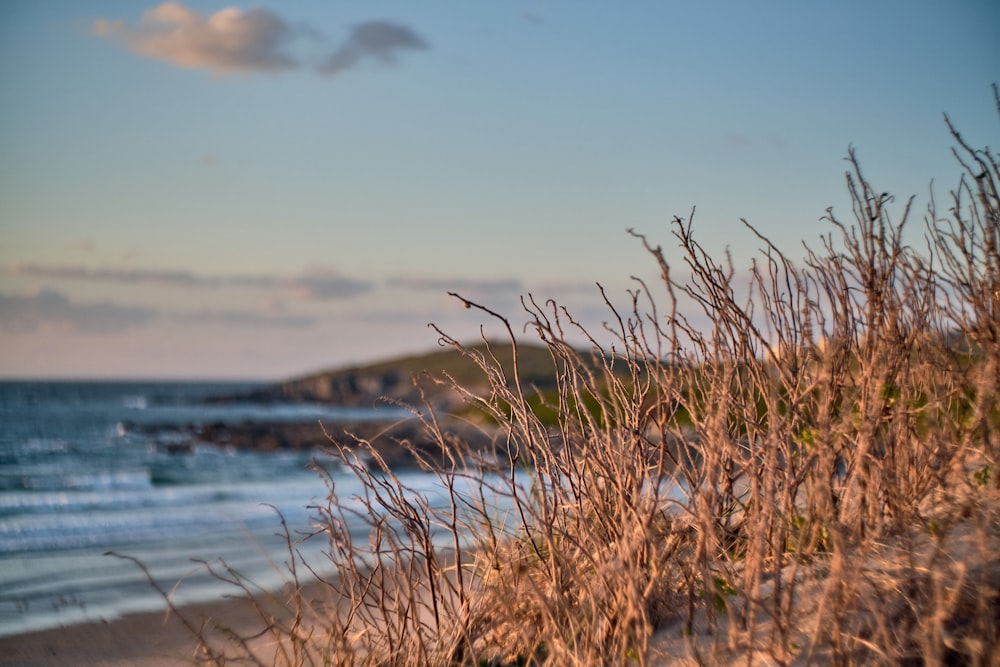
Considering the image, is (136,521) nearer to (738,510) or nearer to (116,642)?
(116,642)

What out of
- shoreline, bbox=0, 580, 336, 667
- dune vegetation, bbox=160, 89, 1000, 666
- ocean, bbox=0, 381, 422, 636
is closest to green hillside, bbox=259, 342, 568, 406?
ocean, bbox=0, 381, 422, 636

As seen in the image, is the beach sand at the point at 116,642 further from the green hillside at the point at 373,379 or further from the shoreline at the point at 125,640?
the green hillside at the point at 373,379

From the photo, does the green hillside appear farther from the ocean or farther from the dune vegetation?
the dune vegetation

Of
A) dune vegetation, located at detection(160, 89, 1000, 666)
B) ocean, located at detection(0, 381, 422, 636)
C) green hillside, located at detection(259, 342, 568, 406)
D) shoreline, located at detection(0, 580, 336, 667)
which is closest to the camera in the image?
dune vegetation, located at detection(160, 89, 1000, 666)

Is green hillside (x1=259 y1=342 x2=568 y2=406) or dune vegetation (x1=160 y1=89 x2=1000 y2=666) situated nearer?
dune vegetation (x1=160 y1=89 x2=1000 y2=666)

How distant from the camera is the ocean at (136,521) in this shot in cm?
771

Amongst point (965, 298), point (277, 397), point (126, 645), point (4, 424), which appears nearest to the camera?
point (965, 298)

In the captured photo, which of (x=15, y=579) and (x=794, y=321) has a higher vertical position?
(x=794, y=321)

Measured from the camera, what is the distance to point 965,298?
4625 mm

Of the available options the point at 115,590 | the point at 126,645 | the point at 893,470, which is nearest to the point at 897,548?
the point at 893,470

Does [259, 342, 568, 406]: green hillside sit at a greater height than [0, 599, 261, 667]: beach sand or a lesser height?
greater

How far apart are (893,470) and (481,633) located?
199cm

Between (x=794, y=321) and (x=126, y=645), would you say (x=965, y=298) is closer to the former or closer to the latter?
(x=794, y=321)

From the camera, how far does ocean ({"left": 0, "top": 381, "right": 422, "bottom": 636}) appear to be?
7.71 meters
